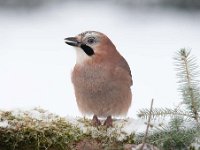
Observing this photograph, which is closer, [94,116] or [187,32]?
[94,116]

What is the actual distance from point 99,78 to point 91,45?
0.23 metres

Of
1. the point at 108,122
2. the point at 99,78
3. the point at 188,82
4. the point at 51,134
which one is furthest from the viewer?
the point at 99,78

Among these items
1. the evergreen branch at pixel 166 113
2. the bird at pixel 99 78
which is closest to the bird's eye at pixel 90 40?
the bird at pixel 99 78

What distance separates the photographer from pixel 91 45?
5457 millimetres

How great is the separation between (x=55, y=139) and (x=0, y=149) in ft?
0.96

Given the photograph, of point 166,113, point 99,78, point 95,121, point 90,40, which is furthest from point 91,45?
point 166,113

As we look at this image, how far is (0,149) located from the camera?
444cm

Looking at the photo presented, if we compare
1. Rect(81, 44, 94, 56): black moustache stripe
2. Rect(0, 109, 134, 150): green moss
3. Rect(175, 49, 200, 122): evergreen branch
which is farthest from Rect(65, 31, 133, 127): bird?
Rect(175, 49, 200, 122): evergreen branch

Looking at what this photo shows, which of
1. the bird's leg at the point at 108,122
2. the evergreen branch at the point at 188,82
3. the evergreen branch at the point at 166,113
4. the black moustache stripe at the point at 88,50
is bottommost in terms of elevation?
the bird's leg at the point at 108,122

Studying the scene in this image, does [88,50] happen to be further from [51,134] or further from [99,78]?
[51,134]

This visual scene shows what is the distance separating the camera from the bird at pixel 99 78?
17.5 feet

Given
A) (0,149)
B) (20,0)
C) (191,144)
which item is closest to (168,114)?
(191,144)

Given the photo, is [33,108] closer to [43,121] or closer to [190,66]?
[43,121]

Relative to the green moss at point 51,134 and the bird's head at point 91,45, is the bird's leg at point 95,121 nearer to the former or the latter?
the green moss at point 51,134
